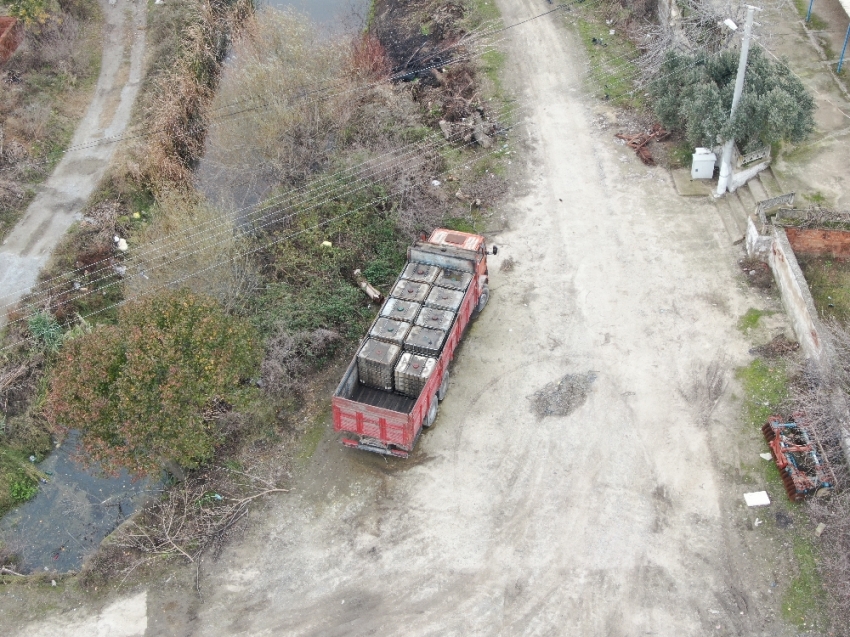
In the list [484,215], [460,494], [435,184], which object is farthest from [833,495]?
Answer: [435,184]

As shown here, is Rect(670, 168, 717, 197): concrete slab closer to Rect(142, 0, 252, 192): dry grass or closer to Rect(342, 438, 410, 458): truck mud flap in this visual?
Rect(342, 438, 410, 458): truck mud flap

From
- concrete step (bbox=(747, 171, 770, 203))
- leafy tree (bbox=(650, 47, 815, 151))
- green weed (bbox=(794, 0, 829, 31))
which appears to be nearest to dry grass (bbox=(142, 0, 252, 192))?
leafy tree (bbox=(650, 47, 815, 151))

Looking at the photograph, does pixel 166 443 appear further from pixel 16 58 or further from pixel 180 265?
pixel 16 58

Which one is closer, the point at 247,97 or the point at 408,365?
the point at 408,365

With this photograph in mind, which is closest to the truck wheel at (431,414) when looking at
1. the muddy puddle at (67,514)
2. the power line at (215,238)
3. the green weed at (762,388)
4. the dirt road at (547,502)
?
the dirt road at (547,502)

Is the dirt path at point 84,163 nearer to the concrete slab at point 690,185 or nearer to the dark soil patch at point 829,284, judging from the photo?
the concrete slab at point 690,185

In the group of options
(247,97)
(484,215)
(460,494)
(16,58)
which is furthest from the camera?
(16,58)
